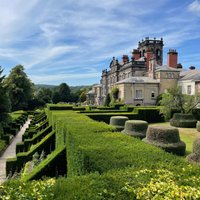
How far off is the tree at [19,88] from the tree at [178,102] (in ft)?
131

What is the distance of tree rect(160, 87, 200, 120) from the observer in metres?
25.4

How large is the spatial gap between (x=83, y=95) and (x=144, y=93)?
4545 cm

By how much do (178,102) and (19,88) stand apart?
4117 cm

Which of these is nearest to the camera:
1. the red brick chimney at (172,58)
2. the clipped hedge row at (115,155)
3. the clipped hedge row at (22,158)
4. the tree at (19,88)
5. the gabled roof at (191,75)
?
the clipped hedge row at (115,155)

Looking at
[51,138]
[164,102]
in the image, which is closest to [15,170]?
[51,138]

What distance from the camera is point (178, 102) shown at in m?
25.9

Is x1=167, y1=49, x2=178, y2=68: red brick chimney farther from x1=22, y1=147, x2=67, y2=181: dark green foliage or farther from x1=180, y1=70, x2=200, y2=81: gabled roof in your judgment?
x1=22, y1=147, x2=67, y2=181: dark green foliage

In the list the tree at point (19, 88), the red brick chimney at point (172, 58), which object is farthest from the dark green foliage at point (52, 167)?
the tree at point (19, 88)

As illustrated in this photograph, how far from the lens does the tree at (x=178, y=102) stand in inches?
1001

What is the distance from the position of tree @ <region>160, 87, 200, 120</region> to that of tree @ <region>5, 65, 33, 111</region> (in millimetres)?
39837

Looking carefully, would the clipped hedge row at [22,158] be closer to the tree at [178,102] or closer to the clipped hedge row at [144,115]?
the clipped hedge row at [144,115]

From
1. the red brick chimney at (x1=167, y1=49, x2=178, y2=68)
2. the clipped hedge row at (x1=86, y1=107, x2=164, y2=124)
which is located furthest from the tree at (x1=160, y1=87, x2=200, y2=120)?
the red brick chimney at (x1=167, y1=49, x2=178, y2=68)

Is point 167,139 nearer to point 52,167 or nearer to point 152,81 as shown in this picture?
point 52,167

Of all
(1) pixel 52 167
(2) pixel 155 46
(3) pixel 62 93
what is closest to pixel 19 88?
(2) pixel 155 46
